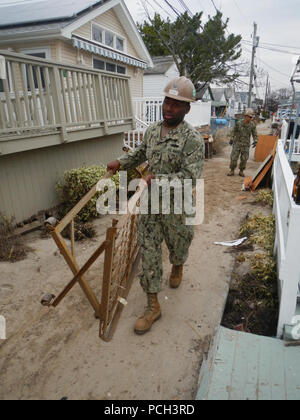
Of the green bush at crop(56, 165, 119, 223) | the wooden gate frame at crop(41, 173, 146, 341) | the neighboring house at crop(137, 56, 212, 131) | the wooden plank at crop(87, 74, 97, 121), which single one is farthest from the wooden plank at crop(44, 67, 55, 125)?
the neighboring house at crop(137, 56, 212, 131)

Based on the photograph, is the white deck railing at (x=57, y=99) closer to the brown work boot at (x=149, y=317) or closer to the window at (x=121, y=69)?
the brown work boot at (x=149, y=317)

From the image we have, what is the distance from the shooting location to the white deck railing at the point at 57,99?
12.6 ft

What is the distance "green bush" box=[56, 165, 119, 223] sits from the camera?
4625 mm

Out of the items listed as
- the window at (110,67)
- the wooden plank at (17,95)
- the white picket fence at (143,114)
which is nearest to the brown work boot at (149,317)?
the wooden plank at (17,95)

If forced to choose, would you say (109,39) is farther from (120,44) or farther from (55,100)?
(55,100)

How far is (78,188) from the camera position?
462cm

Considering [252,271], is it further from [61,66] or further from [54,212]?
[61,66]

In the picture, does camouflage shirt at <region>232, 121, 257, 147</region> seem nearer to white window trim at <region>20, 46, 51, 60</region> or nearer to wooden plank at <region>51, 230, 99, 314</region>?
white window trim at <region>20, 46, 51, 60</region>

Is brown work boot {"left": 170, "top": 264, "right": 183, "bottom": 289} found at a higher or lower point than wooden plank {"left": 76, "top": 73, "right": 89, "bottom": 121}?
lower

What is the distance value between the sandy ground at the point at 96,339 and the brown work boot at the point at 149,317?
6 centimetres

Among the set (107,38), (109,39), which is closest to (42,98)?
(107,38)

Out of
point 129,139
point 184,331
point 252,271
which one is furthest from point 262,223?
point 129,139

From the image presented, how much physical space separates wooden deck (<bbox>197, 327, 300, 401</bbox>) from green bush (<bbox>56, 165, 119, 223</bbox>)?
3207 mm

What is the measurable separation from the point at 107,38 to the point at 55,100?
24.5 feet
